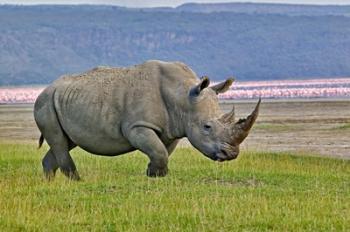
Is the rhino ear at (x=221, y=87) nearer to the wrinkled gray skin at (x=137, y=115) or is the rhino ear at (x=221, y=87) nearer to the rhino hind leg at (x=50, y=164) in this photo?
the wrinkled gray skin at (x=137, y=115)

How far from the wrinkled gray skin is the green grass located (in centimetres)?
55

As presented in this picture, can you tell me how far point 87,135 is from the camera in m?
19.5

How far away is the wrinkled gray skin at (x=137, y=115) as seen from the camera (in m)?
18.6

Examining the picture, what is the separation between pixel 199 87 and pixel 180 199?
126 inches

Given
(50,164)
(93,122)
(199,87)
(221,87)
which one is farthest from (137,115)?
(50,164)

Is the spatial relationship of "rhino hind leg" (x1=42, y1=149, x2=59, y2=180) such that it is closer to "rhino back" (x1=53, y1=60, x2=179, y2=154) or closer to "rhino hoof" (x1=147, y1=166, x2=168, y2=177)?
"rhino back" (x1=53, y1=60, x2=179, y2=154)

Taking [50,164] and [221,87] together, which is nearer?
[221,87]

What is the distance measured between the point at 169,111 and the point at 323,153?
11.1 metres

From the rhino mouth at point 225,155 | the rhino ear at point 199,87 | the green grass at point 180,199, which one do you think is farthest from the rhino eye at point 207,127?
the green grass at point 180,199

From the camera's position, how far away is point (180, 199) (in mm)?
16000

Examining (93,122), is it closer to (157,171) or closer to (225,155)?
(157,171)

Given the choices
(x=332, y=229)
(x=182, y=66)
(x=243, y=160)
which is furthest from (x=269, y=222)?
(x=243, y=160)

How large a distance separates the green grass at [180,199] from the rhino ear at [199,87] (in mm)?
1457

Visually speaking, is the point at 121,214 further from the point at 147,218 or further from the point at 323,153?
the point at 323,153
